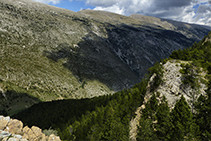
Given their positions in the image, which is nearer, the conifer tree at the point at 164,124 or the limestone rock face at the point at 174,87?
the conifer tree at the point at 164,124

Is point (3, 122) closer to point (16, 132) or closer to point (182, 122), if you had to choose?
point (16, 132)

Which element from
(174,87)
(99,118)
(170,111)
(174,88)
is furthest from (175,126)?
(99,118)

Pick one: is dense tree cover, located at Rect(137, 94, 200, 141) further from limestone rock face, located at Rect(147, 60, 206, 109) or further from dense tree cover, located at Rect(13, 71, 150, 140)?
dense tree cover, located at Rect(13, 71, 150, 140)

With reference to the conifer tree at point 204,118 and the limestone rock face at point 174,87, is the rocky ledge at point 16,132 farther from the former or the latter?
the limestone rock face at point 174,87

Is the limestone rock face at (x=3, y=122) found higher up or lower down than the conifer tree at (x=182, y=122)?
higher up

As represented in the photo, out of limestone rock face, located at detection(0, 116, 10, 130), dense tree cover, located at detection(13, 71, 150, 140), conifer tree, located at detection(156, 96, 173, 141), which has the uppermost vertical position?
limestone rock face, located at detection(0, 116, 10, 130)

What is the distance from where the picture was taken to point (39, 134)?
90.9 feet

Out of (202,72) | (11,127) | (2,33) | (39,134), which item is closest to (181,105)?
(202,72)

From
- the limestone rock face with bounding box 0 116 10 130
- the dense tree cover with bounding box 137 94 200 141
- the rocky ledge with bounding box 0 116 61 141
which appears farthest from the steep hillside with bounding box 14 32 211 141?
the limestone rock face with bounding box 0 116 10 130

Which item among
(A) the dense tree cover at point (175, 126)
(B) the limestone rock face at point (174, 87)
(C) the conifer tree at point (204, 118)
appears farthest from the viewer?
(B) the limestone rock face at point (174, 87)

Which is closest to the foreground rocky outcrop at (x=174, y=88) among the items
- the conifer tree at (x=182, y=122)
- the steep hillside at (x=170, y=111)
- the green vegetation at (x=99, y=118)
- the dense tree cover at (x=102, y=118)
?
the steep hillside at (x=170, y=111)

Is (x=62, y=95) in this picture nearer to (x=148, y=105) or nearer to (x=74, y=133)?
(x=74, y=133)

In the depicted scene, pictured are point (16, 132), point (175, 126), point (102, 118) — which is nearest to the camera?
point (16, 132)

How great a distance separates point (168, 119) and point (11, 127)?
130ft
